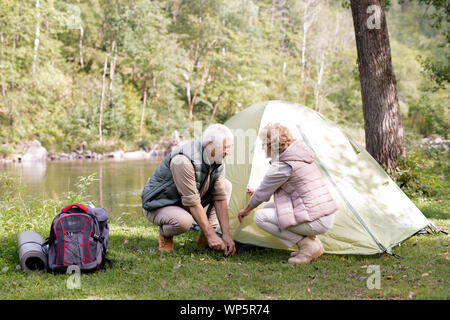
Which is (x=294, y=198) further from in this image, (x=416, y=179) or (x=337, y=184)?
(x=416, y=179)

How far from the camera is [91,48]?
23.4 metres

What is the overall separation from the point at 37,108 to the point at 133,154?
469cm

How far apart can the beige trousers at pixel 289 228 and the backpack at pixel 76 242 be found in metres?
1.28

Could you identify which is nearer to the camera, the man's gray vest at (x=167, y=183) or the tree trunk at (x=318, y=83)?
the man's gray vest at (x=167, y=183)

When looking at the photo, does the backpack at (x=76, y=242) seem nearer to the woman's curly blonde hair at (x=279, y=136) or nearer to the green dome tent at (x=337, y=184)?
the green dome tent at (x=337, y=184)

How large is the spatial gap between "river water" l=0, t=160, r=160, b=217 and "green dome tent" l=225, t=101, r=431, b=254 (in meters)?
2.66

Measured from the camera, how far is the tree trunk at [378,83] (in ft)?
20.2

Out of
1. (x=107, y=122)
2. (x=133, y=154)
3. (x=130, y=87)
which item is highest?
(x=130, y=87)

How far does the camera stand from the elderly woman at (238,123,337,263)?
3463mm

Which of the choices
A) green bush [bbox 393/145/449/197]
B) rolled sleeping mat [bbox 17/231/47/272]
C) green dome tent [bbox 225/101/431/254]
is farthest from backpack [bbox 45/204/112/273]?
green bush [bbox 393/145/449/197]

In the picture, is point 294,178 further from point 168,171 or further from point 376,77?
point 376,77

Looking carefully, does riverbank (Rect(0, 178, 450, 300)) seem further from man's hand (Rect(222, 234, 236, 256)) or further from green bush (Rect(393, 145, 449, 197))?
green bush (Rect(393, 145, 449, 197))

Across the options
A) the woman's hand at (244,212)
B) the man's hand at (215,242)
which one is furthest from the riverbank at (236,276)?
the woman's hand at (244,212)
